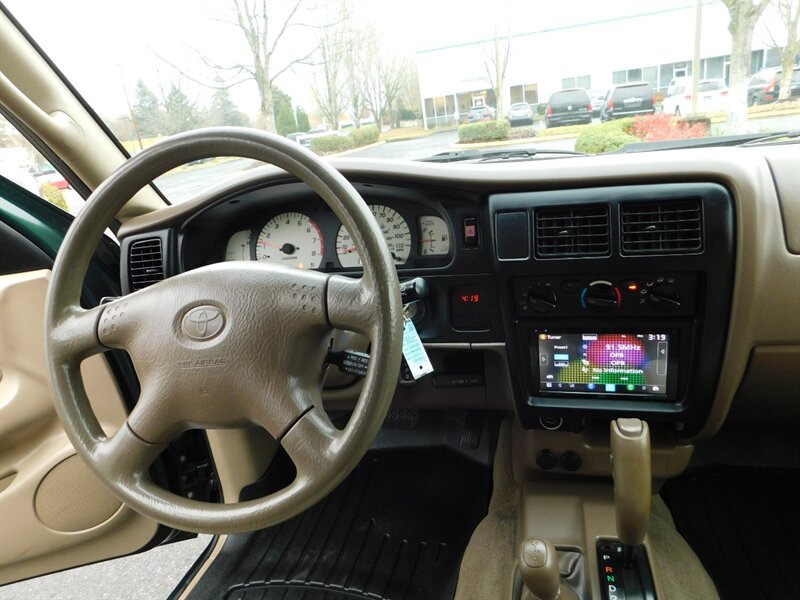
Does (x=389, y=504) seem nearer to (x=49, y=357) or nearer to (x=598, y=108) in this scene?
(x=49, y=357)

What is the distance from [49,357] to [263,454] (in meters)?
1.04

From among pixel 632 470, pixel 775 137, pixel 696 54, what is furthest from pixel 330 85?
pixel 632 470

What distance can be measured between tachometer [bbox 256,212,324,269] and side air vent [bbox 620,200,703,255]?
0.82 m

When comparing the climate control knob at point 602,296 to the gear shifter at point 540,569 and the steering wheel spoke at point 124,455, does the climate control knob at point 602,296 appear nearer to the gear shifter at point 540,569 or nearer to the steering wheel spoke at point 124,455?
the gear shifter at point 540,569

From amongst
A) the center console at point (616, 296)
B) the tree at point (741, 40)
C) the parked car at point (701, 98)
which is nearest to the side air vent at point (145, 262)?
the center console at point (616, 296)

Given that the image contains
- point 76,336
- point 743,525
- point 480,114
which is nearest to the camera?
point 76,336

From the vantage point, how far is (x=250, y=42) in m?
1.65

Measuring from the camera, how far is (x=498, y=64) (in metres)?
1.52

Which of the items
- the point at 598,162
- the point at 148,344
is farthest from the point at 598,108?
the point at 148,344

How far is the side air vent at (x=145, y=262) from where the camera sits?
161 cm

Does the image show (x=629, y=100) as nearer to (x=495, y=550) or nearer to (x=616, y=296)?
(x=616, y=296)

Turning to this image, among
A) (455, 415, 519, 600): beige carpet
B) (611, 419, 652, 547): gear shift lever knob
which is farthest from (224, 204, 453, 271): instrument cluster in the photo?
(455, 415, 519, 600): beige carpet

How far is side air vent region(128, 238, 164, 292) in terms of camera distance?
5.30 ft

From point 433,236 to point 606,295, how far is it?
1.56 ft
